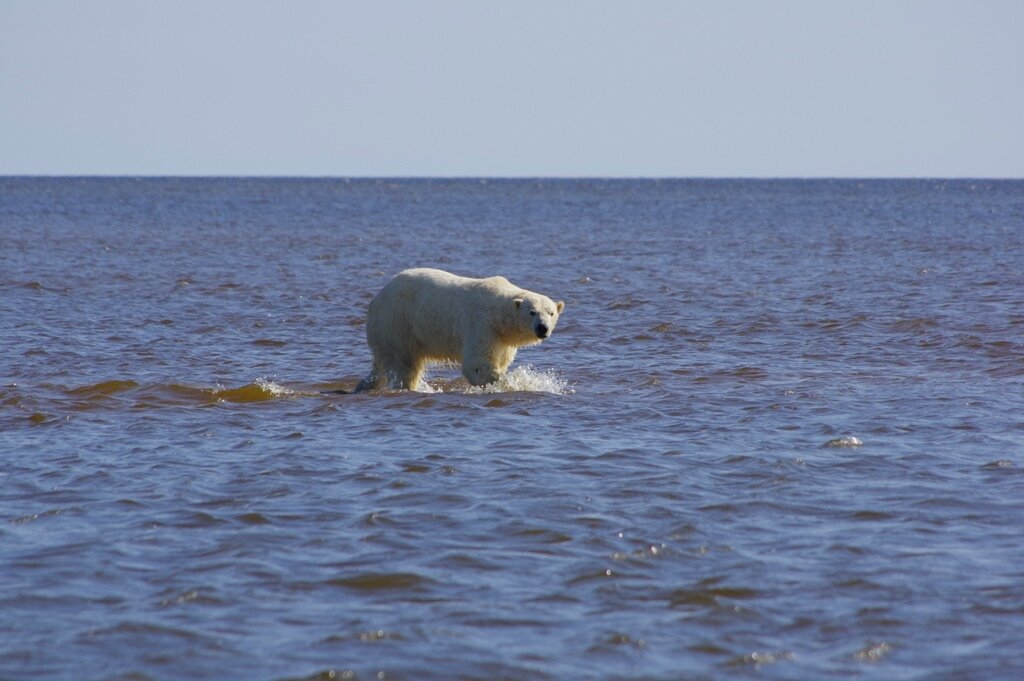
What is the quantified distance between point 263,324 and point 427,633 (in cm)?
1476

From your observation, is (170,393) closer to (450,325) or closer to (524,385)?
(450,325)

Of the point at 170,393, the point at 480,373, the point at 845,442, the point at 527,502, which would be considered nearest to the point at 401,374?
the point at 480,373

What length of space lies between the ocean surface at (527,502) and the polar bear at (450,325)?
0.37 meters

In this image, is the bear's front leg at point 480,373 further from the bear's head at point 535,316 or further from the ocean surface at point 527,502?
the bear's head at point 535,316

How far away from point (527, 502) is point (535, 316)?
15.0 feet

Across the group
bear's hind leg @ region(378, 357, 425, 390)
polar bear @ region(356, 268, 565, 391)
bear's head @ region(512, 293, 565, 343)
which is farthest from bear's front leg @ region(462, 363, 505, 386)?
bear's hind leg @ region(378, 357, 425, 390)

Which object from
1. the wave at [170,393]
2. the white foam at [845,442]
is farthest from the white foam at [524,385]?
the white foam at [845,442]

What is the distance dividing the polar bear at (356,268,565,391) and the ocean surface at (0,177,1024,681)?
0.37 meters

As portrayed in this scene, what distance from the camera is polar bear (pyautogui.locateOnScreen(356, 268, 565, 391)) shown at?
13.4 meters

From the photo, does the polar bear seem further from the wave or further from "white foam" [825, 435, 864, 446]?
"white foam" [825, 435, 864, 446]

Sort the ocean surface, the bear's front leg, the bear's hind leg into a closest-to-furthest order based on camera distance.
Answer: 1. the ocean surface
2. the bear's front leg
3. the bear's hind leg

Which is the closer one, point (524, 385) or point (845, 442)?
point (845, 442)

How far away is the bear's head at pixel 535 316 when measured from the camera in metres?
12.9

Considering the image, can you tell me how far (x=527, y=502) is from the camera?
8750 mm
